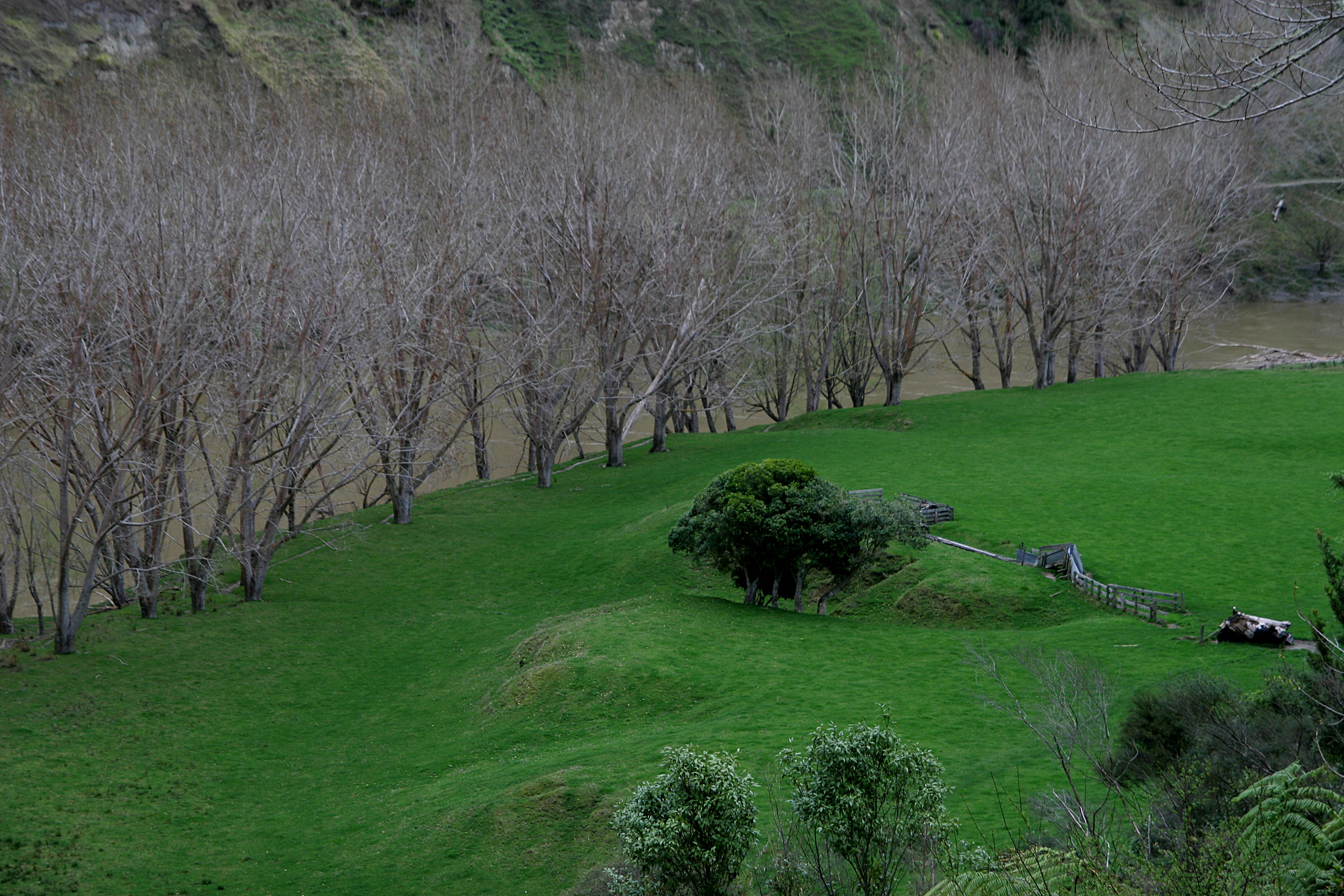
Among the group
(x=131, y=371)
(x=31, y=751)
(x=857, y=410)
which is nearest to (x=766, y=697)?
(x=31, y=751)

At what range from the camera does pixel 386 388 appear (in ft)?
107

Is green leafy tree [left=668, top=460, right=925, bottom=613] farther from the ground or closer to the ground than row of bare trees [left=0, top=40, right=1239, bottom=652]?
closer to the ground

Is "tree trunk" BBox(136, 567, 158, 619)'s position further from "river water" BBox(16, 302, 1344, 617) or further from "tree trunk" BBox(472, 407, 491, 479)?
"river water" BBox(16, 302, 1344, 617)

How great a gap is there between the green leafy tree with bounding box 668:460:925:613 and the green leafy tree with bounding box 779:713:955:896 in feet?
42.6

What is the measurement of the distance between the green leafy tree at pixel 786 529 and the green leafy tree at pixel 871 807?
12986mm

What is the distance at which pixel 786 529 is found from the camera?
24812mm

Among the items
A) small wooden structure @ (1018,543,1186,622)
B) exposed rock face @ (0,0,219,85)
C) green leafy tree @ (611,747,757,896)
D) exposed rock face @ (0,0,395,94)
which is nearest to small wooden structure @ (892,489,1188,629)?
small wooden structure @ (1018,543,1186,622)

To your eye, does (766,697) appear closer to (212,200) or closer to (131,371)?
(131,371)

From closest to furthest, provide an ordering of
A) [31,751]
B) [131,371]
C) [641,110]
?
[31,751] < [131,371] < [641,110]

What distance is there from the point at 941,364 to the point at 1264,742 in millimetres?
58424

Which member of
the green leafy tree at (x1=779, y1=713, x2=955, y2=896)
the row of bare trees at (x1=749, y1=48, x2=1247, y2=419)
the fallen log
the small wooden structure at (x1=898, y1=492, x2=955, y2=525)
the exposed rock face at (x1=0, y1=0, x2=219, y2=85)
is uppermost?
the exposed rock face at (x1=0, y1=0, x2=219, y2=85)

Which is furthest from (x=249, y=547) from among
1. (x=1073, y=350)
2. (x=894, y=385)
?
(x=1073, y=350)

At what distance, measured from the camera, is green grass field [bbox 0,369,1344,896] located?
15523mm

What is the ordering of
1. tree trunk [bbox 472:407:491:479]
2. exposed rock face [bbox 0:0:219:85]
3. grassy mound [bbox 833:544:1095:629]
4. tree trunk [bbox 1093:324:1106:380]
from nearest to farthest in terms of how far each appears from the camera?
grassy mound [bbox 833:544:1095:629] → tree trunk [bbox 472:407:491:479] → tree trunk [bbox 1093:324:1106:380] → exposed rock face [bbox 0:0:219:85]
